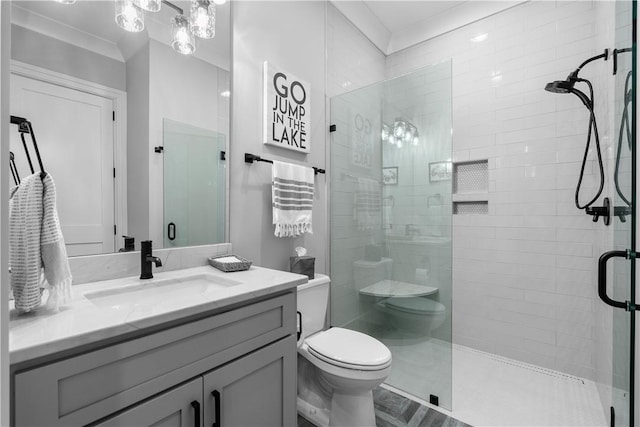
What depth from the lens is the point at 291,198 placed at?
187 centimetres

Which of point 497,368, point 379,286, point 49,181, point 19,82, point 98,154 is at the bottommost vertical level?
point 497,368

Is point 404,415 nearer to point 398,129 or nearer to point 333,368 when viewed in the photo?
point 333,368

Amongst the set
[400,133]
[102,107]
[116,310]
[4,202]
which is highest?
[400,133]

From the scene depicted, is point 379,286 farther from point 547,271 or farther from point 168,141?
point 168,141

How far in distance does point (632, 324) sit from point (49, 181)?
1.70 meters

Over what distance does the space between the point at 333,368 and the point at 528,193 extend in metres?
1.91

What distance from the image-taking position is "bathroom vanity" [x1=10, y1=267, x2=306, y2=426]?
0.64 meters

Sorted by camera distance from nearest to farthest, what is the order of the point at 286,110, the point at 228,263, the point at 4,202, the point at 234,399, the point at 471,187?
the point at 4,202, the point at 234,399, the point at 228,263, the point at 286,110, the point at 471,187

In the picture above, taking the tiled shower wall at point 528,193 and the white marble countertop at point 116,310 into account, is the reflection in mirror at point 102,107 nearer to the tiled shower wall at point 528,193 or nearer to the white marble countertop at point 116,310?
the white marble countertop at point 116,310

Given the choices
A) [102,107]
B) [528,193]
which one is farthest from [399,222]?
[102,107]

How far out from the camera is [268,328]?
110cm

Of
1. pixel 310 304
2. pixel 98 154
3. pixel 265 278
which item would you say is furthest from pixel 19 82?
pixel 310 304

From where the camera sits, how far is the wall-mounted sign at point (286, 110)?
182 centimetres

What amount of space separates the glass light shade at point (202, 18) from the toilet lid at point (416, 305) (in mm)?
1950
